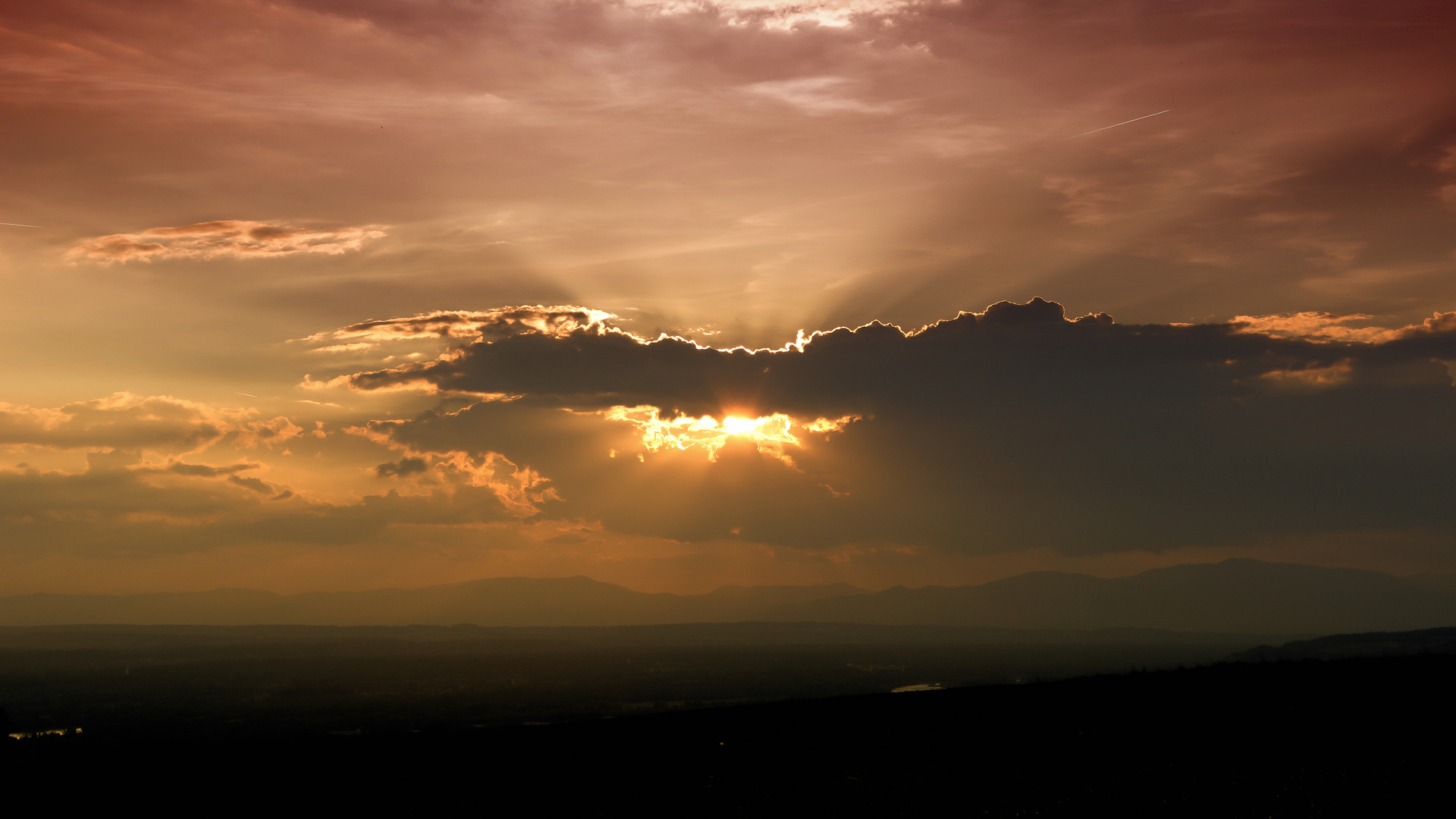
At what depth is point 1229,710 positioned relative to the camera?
24.4 metres

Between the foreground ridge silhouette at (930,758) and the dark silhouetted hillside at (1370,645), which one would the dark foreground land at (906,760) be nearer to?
the foreground ridge silhouette at (930,758)

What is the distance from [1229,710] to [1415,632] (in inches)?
8000

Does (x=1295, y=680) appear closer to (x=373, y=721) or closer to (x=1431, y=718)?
(x=1431, y=718)

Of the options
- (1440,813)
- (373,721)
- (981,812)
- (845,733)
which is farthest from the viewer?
(373,721)

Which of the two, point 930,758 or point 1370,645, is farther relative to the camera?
point 1370,645

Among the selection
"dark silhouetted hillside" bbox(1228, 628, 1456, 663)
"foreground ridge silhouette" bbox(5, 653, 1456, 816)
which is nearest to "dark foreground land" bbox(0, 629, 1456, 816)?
"foreground ridge silhouette" bbox(5, 653, 1456, 816)

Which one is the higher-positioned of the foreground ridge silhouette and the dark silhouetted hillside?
the foreground ridge silhouette

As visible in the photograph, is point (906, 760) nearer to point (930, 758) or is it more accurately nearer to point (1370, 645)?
point (930, 758)

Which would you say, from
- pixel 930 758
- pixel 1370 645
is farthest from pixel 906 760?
pixel 1370 645

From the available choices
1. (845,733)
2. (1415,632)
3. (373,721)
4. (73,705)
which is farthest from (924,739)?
(1415,632)

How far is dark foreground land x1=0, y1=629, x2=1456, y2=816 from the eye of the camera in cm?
1878

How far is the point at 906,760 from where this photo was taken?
2200cm

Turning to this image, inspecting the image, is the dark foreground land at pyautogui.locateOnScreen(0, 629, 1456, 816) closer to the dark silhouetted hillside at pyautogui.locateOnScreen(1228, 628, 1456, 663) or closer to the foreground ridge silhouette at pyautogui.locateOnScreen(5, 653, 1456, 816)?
the foreground ridge silhouette at pyautogui.locateOnScreen(5, 653, 1456, 816)

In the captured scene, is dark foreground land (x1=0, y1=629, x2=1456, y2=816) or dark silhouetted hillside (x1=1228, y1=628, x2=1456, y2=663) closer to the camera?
dark foreground land (x1=0, y1=629, x2=1456, y2=816)
